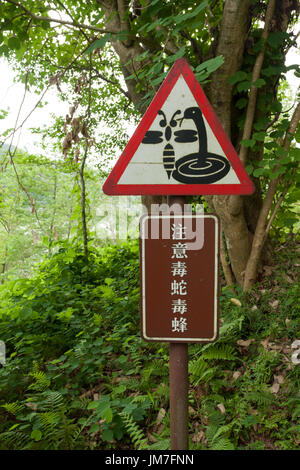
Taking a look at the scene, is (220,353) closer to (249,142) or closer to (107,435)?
(107,435)

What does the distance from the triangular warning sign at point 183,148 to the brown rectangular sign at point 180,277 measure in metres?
0.16

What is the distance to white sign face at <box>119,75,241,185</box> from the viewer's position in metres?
1.57

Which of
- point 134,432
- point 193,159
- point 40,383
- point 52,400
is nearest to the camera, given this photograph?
point 193,159

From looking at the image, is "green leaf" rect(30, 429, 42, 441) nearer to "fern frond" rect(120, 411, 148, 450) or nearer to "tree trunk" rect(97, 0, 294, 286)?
"fern frond" rect(120, 411, 148, 450)

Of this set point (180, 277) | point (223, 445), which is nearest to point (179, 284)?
point (180, 277)

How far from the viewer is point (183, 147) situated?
5.16 ft

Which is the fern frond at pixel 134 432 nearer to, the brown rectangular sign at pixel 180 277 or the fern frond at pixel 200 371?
the fern frond at pixel 200 371

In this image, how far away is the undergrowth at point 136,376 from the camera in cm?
254

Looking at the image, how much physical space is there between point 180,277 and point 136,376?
1941 millimetres

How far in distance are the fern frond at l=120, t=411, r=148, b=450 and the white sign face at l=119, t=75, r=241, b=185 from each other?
1835 millimetres

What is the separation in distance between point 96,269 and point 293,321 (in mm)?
3577

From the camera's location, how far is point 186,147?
1.57 m

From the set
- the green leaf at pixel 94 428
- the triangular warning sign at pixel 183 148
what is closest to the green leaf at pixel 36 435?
the green leaf at pixel 94 428

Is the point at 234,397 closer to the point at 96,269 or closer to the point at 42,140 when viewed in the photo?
the point at 96,269
